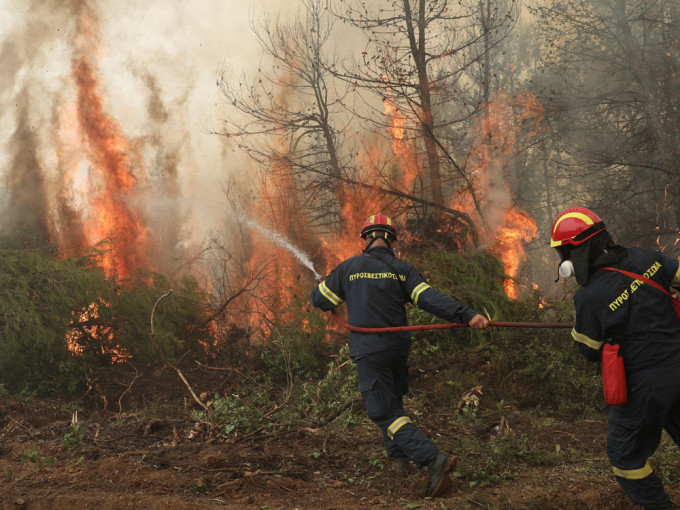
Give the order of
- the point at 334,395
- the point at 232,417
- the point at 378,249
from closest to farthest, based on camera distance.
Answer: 1. the point at 378,249
2. the point at 232,417
3. the point at 334,395

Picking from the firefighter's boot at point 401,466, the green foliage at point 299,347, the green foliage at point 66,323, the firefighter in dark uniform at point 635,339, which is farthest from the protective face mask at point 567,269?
the green foliage at point 66,323

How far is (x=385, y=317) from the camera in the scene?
16.8 feet

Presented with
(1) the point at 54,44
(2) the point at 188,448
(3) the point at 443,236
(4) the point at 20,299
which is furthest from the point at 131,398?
(1) the point at 54,44

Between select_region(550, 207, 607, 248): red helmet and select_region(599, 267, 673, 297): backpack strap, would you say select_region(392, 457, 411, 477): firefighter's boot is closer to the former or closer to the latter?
select_region(550, 207, 607, 248): red helmet

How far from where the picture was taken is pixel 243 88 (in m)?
17.0

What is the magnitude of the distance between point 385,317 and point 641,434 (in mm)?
2152

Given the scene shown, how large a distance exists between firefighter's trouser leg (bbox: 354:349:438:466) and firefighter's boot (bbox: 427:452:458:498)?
0.28 ft

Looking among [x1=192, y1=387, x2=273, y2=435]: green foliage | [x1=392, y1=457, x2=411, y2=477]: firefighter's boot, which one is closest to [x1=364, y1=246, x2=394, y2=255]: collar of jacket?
[x1=392, y1=457, x2=411, y2=477]: firefighter's boot

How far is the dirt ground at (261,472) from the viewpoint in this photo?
4.39 metres

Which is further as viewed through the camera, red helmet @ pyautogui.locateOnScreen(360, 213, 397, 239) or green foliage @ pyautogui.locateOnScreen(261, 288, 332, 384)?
green foliage @ pyautogui.locateOnScreen(261, 288, 332, 384)

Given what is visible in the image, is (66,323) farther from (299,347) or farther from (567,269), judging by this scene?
(567,269)

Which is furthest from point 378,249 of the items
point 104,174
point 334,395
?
point 104,174

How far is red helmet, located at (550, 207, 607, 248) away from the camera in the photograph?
12.0ft

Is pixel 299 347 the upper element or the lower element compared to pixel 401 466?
upper
